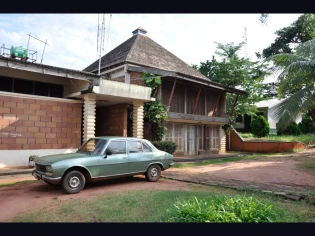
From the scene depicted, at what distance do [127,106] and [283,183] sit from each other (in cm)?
877

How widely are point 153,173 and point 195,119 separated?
9026 millimetres

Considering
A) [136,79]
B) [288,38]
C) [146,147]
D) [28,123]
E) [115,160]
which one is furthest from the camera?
[288,38]

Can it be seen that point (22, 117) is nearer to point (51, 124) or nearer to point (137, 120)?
point (51, 124)

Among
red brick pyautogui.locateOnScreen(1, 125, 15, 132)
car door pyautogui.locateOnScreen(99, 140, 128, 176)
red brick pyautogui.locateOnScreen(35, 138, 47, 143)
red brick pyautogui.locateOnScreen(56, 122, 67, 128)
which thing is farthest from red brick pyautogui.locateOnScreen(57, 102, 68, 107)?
car door pyautogui.locateOnScreen(99, 140, 128, 176)

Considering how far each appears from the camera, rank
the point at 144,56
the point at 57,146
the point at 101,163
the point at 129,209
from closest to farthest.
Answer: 1. the point at 129,209
2. the point at 101,163
3. the point at 57,146
4. the point at 144,56

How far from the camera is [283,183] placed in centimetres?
873

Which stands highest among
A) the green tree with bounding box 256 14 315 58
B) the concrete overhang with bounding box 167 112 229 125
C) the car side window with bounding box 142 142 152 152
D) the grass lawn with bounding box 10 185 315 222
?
the green tree with bounding box 256 14 315 58

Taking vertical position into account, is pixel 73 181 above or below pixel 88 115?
below

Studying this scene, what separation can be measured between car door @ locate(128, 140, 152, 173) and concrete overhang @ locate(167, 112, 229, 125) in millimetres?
7032

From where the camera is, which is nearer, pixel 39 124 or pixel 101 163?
pixel 101 163

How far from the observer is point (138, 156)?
841 cm

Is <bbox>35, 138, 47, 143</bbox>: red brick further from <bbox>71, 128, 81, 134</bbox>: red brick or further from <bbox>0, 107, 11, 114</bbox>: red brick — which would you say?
<bbox>0, 107, 11, 114</bbox>: red brick

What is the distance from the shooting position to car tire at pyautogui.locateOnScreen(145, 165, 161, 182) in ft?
28.5

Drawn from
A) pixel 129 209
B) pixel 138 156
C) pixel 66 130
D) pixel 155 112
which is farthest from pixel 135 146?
pixel 155 112
